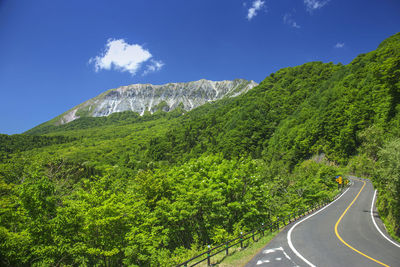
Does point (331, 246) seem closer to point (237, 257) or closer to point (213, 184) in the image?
point (237, 257)

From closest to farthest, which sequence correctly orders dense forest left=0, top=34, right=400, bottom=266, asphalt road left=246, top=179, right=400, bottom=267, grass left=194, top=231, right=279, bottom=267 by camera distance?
asphalt road left=246, top=179, right=400, bottom=267 < grass left=194, top=231, right=279, bottom=267 < dense forest left=0, top=34, right=400, bottom=266

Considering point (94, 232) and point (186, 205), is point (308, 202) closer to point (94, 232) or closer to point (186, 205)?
point (186, 205)

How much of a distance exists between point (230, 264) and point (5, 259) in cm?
1360

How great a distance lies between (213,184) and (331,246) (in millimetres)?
12849

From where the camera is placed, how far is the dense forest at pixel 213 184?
1383 cm

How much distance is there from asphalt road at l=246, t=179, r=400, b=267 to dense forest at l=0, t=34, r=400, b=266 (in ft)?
9.89

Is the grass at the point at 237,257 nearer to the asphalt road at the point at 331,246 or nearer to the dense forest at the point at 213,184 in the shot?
the asphalt road at the point at 331,246

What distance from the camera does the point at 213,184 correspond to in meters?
23.5

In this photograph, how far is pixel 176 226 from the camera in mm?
22438

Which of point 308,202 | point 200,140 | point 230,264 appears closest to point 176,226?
point 230,264

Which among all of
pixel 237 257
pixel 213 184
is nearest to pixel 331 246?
pixel 237 257

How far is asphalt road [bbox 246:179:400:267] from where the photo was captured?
395 inches

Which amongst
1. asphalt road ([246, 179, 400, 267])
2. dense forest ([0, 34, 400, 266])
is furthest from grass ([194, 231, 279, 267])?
dense forest ([0, 34, 400, 266])

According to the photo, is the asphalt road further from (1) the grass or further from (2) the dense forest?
(2) the dense forest
